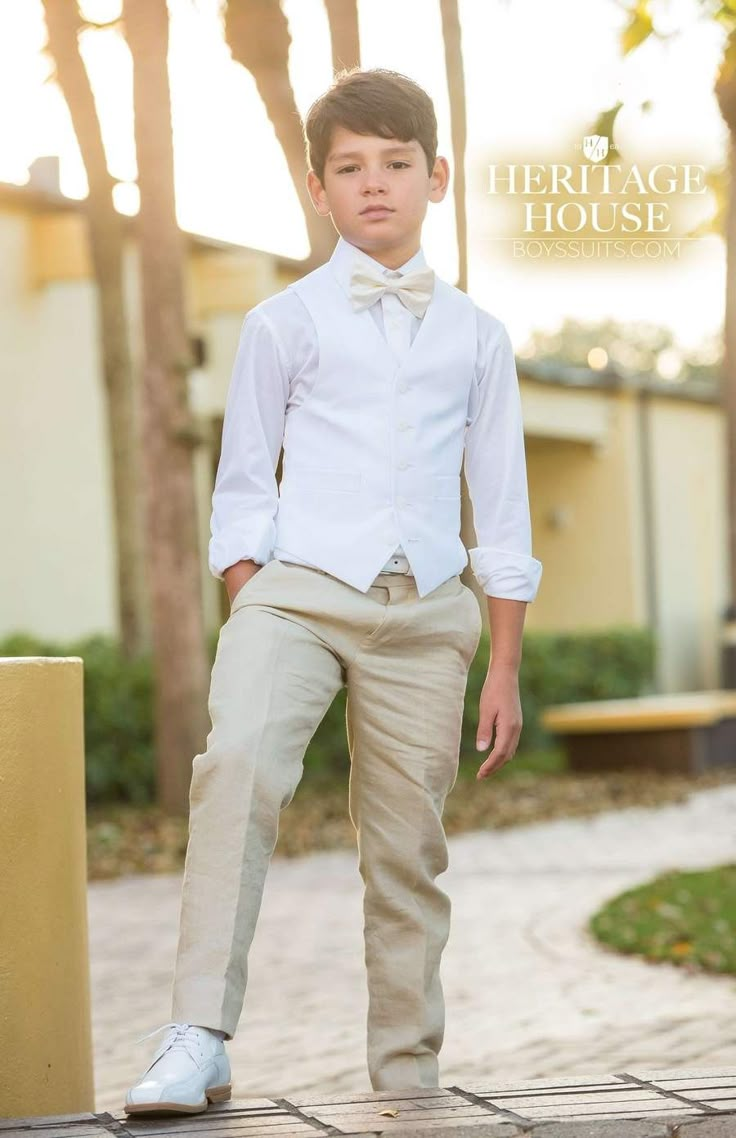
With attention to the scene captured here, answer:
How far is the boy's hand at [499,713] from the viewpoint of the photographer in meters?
3.32

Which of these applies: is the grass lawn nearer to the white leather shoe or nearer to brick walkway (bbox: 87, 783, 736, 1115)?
brick walkway (bbox: 87, 783, 736, 1115)

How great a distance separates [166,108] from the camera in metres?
10.5

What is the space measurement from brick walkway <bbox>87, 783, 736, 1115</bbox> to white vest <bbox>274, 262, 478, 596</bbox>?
3.19 feet

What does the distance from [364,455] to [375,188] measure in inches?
19.2

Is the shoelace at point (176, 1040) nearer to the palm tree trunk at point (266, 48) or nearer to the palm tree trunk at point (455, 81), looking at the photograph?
the palm tree trunk at point (455, 81)

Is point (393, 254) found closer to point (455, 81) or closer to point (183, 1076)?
point (183, 1076)

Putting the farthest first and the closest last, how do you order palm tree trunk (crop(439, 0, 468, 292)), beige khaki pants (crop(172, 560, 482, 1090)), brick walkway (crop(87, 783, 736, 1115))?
palm tree trunk (crop(439, 0, 468, 292)) → brick walkway (crop(87, 783, 736, 1115)) → beige khaki pants (crop(172, 560, 482, 1090))

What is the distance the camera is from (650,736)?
566 inches

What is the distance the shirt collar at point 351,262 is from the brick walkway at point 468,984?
4.86ft

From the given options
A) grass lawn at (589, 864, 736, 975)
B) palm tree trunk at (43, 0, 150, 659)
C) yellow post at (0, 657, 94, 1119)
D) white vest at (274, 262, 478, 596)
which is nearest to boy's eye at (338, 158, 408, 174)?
white vest at (274, 262, 478, 596)

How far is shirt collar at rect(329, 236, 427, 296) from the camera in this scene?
3295 mm

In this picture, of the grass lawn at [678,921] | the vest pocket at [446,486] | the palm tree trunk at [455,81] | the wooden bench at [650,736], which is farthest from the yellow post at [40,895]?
the wooden bench at [650,736]

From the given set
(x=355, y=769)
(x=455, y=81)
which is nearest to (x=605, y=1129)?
(x=355, y=769)

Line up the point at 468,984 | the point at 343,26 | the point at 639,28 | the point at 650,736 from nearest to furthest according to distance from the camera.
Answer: the point at 639,28, the point at 468,984, the point at 343,26, the point at 650,736
